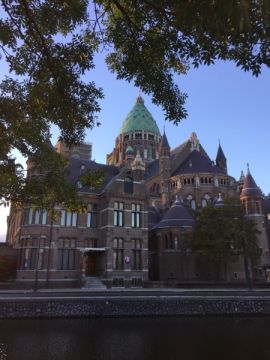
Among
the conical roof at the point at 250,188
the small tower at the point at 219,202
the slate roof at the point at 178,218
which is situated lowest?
the slate roof at the point at 178,218

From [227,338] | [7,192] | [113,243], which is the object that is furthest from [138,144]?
[7,192]

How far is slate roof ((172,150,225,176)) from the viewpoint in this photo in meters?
63.0

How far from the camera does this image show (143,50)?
8359 mm

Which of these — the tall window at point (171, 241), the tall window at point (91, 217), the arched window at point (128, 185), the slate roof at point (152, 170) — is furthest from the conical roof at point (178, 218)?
the slate roof at point (152, 170)

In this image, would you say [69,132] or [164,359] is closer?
[69,132]

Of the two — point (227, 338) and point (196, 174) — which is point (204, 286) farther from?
point (196, 174)

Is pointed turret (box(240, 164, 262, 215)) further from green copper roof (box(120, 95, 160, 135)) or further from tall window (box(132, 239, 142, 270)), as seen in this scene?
green copper roof (box(120, 95, 160, 135))

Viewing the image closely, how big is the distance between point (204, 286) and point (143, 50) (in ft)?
122

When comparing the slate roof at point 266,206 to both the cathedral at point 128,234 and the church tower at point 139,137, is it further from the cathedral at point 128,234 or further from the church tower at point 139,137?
the church tower at point 139,137

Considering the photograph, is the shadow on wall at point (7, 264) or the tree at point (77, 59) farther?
the shadow on wall at point (7, 264)

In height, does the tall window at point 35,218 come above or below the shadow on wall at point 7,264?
above

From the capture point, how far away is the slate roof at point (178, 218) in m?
51.2

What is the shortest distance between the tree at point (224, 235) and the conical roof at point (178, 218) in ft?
11.5

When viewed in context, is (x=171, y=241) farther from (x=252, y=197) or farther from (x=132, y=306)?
(x=132, y=306)
